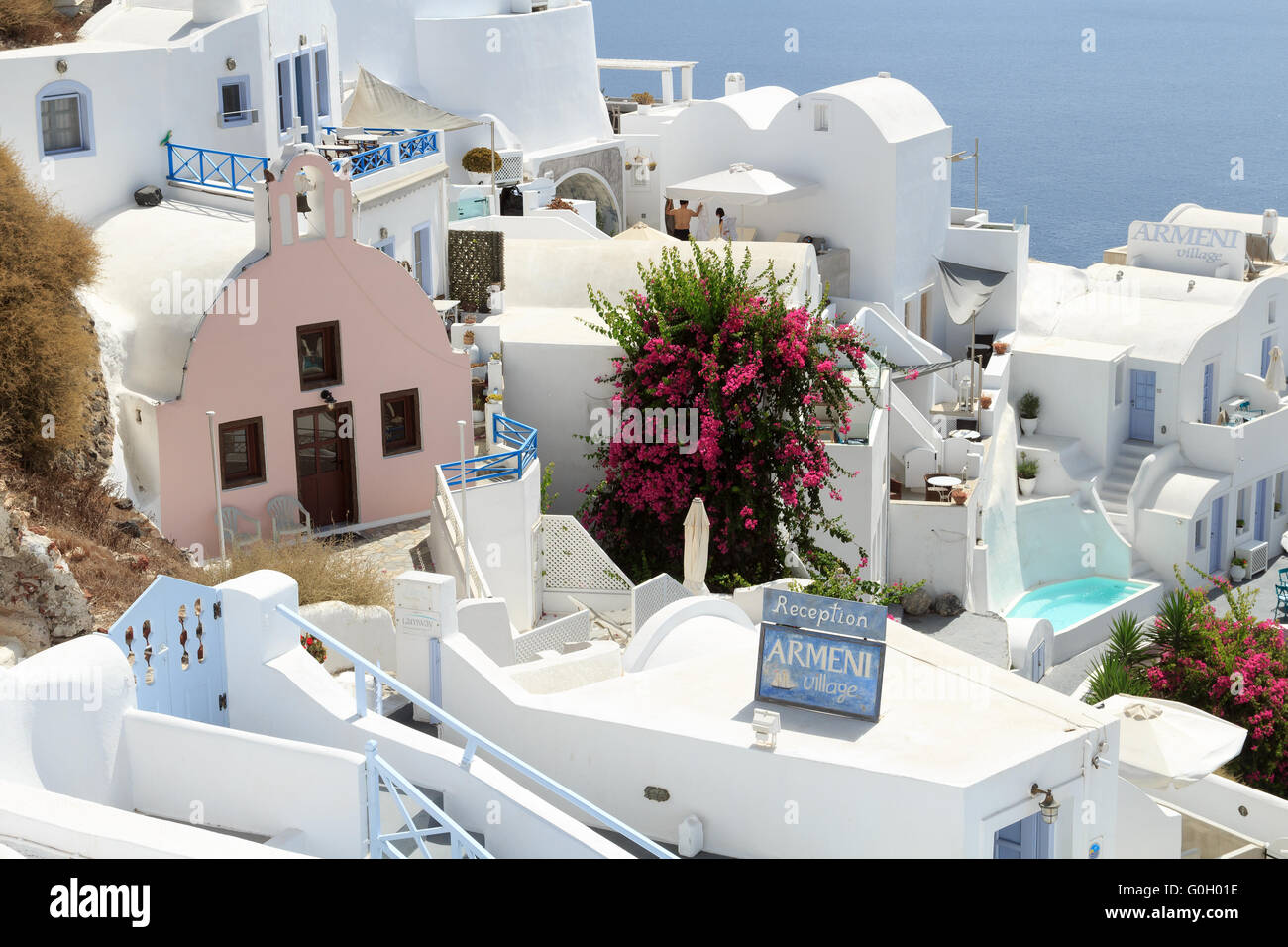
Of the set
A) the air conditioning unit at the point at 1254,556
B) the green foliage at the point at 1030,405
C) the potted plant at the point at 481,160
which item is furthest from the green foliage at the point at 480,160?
the air conditioning unit at the point at 1254,556

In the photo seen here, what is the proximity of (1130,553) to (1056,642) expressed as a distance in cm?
656

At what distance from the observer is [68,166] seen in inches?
1029

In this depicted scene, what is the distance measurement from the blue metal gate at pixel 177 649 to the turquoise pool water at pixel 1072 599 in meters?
27.4

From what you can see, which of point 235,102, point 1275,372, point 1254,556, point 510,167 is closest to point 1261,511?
point 1254,556

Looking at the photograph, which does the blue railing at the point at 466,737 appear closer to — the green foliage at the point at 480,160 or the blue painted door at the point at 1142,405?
the green foliage at the point at 480,160

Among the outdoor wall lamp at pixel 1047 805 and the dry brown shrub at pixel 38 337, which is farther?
the dry brown shrub at pixel 38 337

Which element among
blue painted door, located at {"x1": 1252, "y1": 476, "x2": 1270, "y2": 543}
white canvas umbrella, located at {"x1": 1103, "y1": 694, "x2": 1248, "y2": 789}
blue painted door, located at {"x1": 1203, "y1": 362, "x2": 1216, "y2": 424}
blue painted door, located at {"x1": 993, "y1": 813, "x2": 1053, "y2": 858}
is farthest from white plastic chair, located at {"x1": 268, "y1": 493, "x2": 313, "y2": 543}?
blue painted door, located at {"x1": 1252, "y1": 476, "x2": 1270, "y2": 543}

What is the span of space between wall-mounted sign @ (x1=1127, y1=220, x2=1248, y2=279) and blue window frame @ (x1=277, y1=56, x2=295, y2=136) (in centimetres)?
2785

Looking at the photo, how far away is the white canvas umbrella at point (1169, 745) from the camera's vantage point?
21.4 metres

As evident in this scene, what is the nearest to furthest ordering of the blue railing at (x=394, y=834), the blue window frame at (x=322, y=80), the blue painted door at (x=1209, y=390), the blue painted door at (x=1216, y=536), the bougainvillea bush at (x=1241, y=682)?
the blue railing at (x=394, y=834) < the bougainvillea bush at (x=1241, y=682) < the blue window frame at (x=322, y=80) < the blue painted door at (x=1216, y=536) < the blue painted door at (x=1209, y=390)

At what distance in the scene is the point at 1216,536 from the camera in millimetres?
44969
